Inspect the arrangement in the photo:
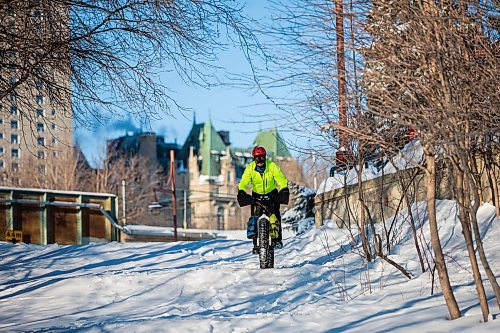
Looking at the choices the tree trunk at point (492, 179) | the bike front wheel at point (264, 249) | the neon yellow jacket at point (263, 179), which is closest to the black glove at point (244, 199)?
the neon yellow jacket at point (263, 179)

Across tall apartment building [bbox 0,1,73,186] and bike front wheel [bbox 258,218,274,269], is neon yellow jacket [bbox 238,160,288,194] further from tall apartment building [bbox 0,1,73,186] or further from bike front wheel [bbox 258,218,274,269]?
tall apartment building [bbox 0,1,73,186]

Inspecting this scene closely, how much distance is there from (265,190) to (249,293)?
8.04 feet

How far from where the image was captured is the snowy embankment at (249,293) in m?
8.88

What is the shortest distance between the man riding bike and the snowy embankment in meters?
0.68

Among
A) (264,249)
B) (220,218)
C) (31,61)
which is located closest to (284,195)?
(264,249)

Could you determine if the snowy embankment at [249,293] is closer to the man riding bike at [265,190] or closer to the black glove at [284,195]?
the man riding bike at [265,190]

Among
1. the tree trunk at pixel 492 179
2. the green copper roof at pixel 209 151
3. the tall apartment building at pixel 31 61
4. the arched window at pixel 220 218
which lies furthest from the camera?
the green copper roof at pixel 209 151

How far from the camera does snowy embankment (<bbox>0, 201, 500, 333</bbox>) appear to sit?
888 centimetres

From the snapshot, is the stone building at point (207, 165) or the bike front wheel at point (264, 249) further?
the stone building at point (207, 165)

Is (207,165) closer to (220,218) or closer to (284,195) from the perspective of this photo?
(220,218)

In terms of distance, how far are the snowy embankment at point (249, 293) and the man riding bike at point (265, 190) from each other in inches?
26.9

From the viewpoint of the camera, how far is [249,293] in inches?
440

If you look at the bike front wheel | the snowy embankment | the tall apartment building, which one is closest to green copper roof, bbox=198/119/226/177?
the snowy embankment

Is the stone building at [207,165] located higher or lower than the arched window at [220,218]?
higher
